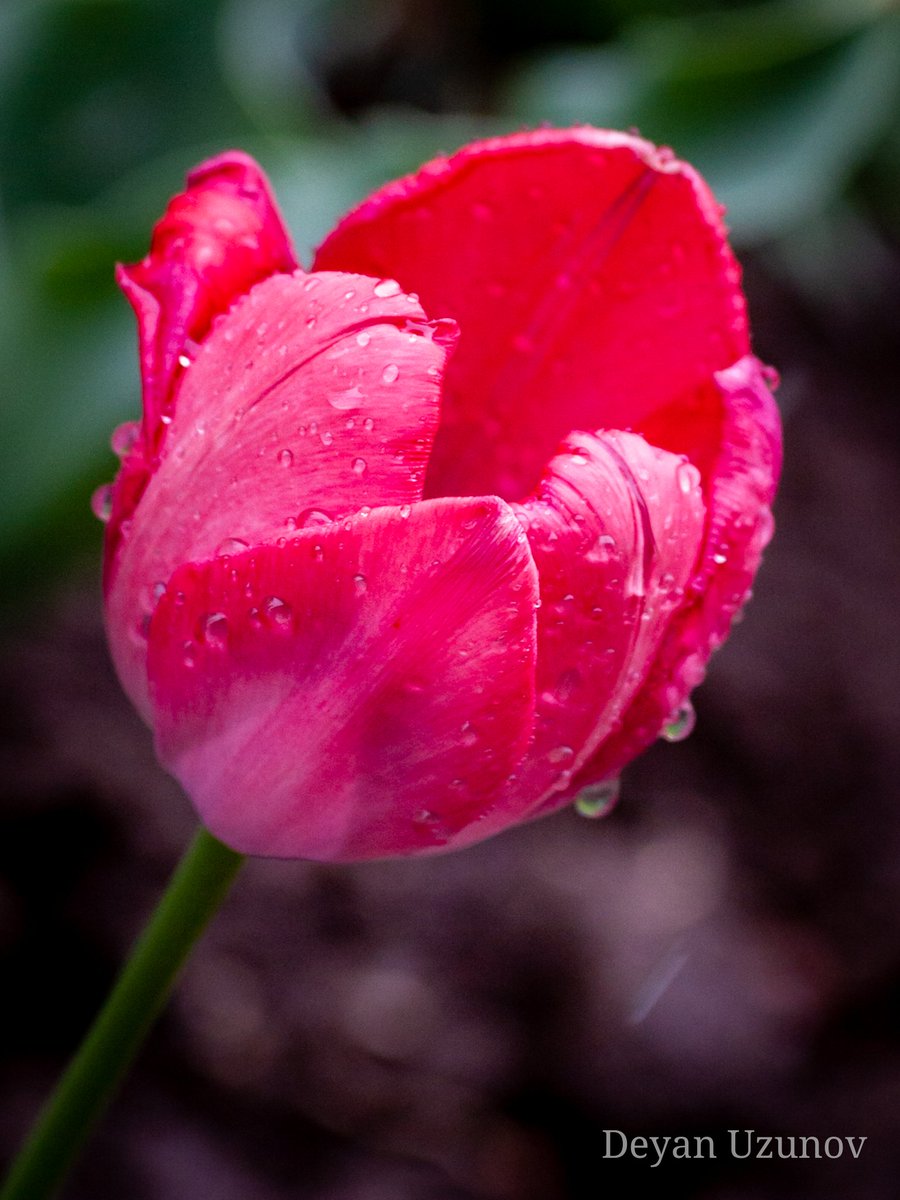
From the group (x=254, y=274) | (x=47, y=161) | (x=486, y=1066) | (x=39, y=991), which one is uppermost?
(x=254, y=274)

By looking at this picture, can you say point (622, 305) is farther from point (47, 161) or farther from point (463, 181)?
point (47, 161)

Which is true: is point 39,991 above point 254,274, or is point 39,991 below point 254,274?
below

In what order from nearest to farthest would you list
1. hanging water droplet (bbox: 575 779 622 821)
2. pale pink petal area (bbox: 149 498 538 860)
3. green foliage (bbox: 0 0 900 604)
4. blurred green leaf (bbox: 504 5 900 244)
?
pale pink petal area (bbox: 149 498 538 860)
hanging water droplet (bbox: 575 779 622 821)
green foliage (bbox: 0 0 900 604)
blurred green leaf (bbox: 504 5 900 244)

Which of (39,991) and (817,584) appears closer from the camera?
(39,991)

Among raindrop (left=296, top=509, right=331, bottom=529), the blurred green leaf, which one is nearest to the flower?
raindrop (left=296, top=509, right=331, bottom=529)

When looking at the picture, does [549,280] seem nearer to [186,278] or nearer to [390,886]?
[186,278]

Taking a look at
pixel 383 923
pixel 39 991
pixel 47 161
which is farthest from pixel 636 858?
pixel 47 161

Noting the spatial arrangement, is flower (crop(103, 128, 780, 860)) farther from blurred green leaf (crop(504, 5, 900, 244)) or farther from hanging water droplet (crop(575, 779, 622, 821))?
blurred green leaf (crop(504, 5, 900, 244))
